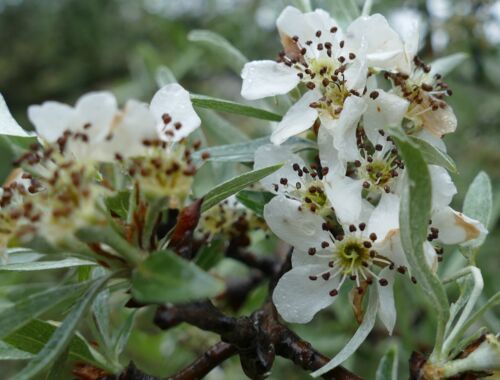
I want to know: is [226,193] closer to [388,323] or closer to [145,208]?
[145,208]

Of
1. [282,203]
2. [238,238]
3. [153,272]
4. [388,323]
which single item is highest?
[153,272]

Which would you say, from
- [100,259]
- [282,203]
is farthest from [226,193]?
[100,259]

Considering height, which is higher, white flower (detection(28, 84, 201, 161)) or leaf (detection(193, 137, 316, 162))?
white flower (detection(28, 84, 201, 161))

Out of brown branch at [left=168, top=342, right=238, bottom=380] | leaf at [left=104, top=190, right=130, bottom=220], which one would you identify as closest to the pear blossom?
brown branch at [left=168, top=342, right=238, bottom=380]

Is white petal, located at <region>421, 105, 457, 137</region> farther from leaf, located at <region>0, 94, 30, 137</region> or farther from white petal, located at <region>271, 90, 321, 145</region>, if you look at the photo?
leaf, located at <region>0, 94, 30, 137</region>

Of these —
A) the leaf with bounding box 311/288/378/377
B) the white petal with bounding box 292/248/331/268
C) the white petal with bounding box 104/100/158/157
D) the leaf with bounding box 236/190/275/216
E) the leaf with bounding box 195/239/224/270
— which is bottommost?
the leaf with bounding box 195/239/224/270

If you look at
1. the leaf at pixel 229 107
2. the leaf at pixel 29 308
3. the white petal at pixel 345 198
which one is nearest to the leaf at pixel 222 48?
the leaf at pixel 229 107
